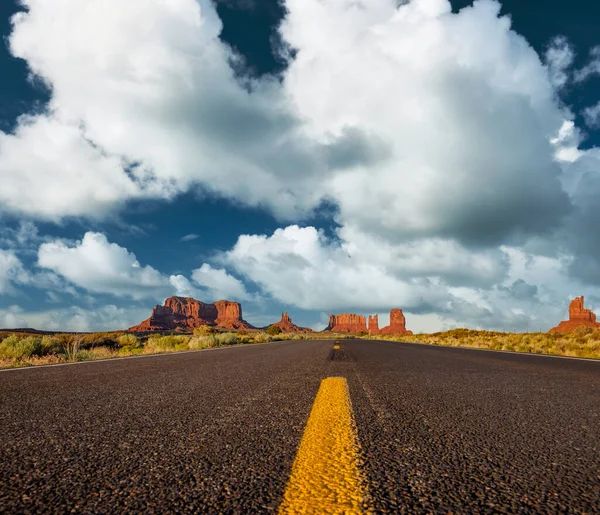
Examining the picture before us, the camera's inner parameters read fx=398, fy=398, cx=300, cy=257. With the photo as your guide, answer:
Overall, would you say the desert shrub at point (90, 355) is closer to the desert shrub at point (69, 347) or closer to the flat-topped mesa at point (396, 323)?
the desert shrub at point (69, 347)

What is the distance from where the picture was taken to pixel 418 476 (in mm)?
1715

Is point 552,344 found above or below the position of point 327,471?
below

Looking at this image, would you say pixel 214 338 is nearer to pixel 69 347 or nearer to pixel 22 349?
pixel 69 347

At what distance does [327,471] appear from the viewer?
1.73 metres

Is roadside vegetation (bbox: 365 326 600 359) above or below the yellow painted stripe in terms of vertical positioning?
below

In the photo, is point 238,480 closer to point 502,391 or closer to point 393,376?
point 502,391

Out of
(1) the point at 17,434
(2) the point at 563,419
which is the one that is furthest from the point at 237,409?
(2) the point at 563,419

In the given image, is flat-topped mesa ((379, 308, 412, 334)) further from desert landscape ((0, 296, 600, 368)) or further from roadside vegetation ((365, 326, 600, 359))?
roadside vegetation ((365, 326, 600, 359))

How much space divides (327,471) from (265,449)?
1.65 ft

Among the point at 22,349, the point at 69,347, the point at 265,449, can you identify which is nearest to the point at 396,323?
the point at 69,347

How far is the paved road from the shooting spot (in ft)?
4.88

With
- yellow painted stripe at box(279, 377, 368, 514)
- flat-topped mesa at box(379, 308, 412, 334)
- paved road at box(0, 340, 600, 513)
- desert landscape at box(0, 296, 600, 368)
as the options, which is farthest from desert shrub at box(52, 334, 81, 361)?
flat-topped mesa at box(379, 308, 412, 334)

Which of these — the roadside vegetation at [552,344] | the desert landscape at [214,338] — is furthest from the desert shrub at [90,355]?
the roadside vegetation at [552,344]

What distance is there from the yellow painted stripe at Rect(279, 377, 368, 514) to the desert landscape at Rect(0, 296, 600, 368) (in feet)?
28.9
